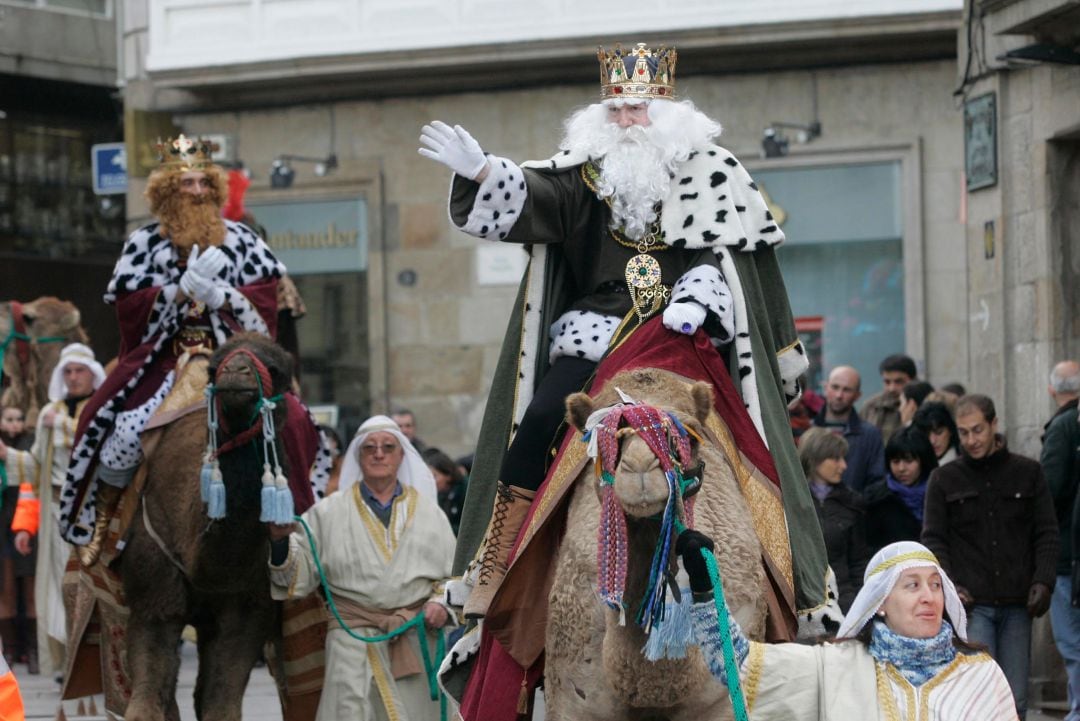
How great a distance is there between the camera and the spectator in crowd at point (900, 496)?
11852mm

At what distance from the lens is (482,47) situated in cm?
2080

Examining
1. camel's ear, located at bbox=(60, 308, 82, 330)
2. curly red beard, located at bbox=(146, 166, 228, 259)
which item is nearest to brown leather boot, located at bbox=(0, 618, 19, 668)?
camel's ear, located at bbox=(60, 308, 82, 330)

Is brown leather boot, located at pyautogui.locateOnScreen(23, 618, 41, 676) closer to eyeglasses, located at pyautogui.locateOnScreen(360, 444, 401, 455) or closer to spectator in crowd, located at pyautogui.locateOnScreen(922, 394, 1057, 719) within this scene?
eyeglasses, located at pyautogui.locateOnScreen(360, 444, 401, 455)

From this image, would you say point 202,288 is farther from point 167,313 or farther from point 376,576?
point 376,576

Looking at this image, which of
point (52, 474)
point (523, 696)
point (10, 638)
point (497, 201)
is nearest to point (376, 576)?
point (523, 696)

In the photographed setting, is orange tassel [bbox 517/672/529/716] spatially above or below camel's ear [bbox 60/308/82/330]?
below

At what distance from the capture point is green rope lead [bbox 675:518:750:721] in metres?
6.27

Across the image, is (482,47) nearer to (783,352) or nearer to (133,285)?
(133,285)

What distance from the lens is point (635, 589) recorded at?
6.37 metres

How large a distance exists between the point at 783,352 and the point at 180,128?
15.4 metres

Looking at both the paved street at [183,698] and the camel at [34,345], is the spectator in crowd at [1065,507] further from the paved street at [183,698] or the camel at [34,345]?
the camel at [34,345]

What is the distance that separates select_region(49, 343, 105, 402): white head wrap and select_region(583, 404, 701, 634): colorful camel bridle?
873cm

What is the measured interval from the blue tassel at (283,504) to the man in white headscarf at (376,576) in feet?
1.96

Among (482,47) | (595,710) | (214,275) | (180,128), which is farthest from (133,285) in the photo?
(180,128)
